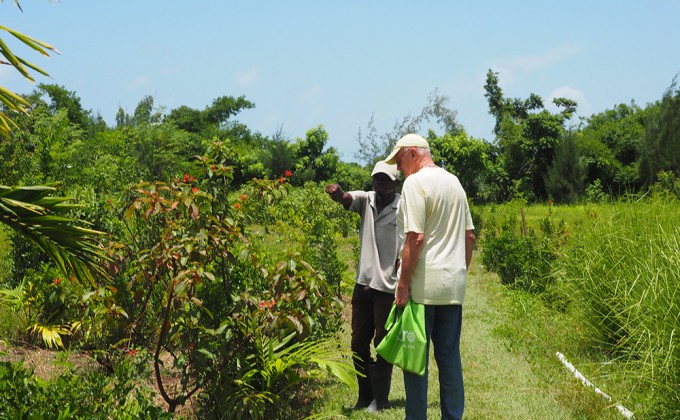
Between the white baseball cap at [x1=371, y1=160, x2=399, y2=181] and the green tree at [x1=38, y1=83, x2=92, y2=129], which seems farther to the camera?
the green tree at [x1=38, y1=83, x2=92, y2=129]

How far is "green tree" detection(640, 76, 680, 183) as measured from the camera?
33.7 m

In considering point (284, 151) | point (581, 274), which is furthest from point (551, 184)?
point (581, 274)

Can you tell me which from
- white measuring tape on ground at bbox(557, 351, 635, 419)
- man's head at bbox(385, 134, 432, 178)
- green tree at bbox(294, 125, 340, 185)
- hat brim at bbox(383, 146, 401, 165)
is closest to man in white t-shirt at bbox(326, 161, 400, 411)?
hat brim at bbox(383, 146, 401, 165)

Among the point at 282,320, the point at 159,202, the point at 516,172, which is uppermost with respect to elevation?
the point at 516,172

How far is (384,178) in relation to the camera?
5.43 m

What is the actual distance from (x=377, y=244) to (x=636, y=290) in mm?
2103

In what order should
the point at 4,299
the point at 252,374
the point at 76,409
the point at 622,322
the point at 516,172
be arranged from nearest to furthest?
1. the point at 76,409
2. the point at 252,374
3. the point at 622,322
4. the point at 4,299
5. the point at 516,172

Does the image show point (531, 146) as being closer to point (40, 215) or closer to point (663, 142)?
point (663, 142)

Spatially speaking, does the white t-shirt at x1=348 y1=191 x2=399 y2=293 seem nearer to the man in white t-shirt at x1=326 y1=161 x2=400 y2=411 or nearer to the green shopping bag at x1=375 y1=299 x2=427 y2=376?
the man in white t-shirt at x1=326 y1=161 x2=400 y2=411

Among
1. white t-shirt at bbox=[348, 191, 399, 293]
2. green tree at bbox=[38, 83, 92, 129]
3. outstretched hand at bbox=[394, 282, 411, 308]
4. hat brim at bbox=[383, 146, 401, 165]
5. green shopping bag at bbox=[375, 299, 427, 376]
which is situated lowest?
green shopping bag at bbox=[375, 299, 427, 376]

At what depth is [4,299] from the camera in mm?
6945

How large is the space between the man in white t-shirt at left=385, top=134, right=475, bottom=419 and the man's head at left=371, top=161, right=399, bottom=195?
75cm

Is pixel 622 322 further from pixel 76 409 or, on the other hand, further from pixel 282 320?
pixel 76 409

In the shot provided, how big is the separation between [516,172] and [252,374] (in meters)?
34.9
